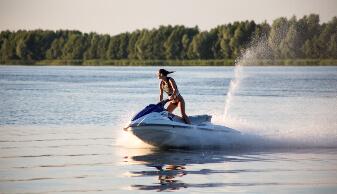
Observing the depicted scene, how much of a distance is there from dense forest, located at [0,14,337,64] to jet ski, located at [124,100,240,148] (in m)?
80.0

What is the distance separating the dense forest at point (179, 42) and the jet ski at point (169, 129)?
80.0 m

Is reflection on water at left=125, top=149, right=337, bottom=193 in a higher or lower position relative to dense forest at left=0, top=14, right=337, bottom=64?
lower

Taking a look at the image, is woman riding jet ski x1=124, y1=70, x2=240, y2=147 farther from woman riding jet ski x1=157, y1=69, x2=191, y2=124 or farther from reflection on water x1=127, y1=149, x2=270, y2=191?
reflection on water x1=127, y1=149, x2=270, y2=191

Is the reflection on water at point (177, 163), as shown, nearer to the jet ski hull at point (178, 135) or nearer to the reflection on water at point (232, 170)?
the reflection on water at point (232, 170)

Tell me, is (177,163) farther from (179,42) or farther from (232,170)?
(179,42)

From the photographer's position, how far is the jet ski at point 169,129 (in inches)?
851

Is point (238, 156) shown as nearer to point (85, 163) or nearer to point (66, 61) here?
point (85, 163)

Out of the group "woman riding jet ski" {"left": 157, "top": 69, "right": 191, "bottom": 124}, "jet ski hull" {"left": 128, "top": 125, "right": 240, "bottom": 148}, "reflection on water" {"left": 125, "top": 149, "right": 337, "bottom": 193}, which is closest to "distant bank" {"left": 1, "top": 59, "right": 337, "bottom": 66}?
"jet ski hull" {"left": 128, "top": 125, "right": 240, "bottom": 148}

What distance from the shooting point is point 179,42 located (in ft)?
500

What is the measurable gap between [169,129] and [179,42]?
130931 mm

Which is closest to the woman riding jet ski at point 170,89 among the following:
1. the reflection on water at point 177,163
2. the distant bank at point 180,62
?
the reflection on water at point 177,163

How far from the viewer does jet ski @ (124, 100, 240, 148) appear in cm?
2161

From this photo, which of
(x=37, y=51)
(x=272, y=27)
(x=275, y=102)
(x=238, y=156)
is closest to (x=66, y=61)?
(x=37, y=51)

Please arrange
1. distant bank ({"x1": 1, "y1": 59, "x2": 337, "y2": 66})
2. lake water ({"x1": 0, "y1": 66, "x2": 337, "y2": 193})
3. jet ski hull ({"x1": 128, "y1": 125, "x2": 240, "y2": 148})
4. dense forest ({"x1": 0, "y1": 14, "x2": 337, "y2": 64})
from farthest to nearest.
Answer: distant bank ({"x1": 1, "y1": 59, "x2": 337, "y2": 66}) → dense forest ({"x1": 0, "y1": 14, "x2": 337, "y2": 64}) → jet ski hull ({"x1": 128, "y1": 125, "x2": 240, "y2": 148}) → lake water ({"x1": 0, "y1": 66, "x2": 337, "y2": 193})
